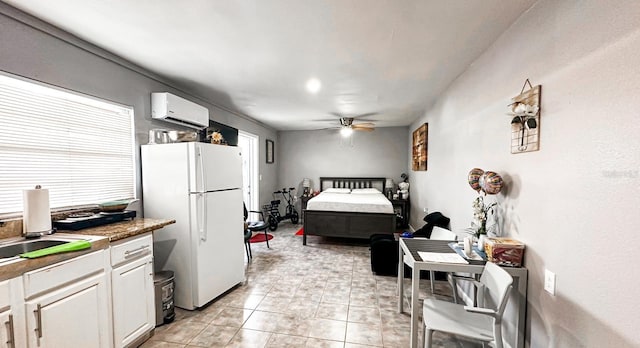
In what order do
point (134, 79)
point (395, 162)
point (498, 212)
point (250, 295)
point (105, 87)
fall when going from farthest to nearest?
point (395, 162), point (250, 295), point (134, 79), point (105, 87), point (498, 212)

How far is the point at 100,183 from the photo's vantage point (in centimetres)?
241

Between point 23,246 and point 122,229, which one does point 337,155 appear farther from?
point 23,246

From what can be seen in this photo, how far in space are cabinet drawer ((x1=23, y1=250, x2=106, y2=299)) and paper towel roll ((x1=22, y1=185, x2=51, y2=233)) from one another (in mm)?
526

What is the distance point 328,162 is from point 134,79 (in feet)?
16.1

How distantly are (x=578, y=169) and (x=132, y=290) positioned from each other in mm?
3078

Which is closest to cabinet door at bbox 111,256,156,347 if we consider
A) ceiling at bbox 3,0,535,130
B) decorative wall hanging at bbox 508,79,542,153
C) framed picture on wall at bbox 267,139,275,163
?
ceiling at bbox 3,0,535,130

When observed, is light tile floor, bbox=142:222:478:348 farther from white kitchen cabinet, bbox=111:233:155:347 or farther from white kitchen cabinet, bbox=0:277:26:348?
white kitchen cabinet, bbox=0:277:26:348

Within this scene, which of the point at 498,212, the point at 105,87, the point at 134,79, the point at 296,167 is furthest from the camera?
the point at 296,167

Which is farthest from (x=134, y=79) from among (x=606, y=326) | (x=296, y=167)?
(x=296, y=167)

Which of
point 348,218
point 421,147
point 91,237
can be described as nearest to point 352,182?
point 348,218

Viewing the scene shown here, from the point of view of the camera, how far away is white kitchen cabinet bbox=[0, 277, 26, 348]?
123 centimetres

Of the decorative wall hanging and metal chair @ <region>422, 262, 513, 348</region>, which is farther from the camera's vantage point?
the decorative wall hanging

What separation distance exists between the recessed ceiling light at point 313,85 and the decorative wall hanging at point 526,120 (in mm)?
2092

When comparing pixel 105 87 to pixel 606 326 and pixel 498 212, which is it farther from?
Result: pixel 606 326
